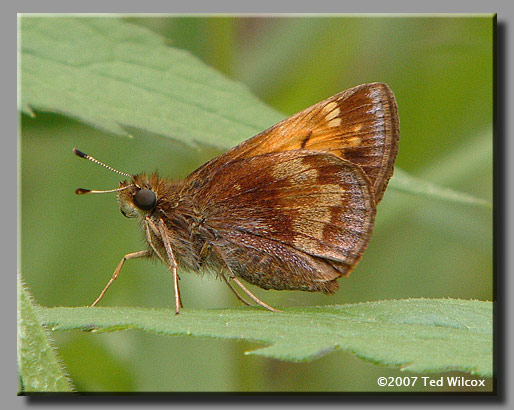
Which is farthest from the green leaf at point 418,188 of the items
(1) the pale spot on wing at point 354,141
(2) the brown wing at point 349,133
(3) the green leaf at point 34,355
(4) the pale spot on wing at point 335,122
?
(3) the green leaf at point 34,355

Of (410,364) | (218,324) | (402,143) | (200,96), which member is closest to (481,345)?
(410,364)

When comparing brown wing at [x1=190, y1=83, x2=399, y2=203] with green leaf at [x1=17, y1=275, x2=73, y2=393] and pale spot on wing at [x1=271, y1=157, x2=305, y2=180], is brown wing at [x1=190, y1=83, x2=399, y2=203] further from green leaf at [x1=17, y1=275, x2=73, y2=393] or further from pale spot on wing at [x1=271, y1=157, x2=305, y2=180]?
green leaf at [x1=17, y1=275, x2=73, y2=393]

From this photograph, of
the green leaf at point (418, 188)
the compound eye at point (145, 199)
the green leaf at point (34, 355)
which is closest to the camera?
the green leaf at point (34, 355)

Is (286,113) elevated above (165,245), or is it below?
above

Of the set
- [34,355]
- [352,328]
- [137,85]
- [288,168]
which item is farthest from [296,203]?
[34,355]

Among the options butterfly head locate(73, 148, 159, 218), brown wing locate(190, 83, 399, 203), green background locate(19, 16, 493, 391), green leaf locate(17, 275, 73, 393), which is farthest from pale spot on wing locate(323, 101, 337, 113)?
green leaf locate(17, 275, 73, 393)

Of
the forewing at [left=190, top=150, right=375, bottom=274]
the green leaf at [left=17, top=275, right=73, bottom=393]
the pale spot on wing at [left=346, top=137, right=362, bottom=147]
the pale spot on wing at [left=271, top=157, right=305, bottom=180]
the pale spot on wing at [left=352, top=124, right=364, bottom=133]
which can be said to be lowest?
the green leaf at [left=17, top=275, right=73, bottom=393]

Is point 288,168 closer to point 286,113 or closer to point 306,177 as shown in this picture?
point 306,177

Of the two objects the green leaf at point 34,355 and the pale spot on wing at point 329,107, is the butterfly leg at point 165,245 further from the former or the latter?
the pale spot on wing at point 329,107
